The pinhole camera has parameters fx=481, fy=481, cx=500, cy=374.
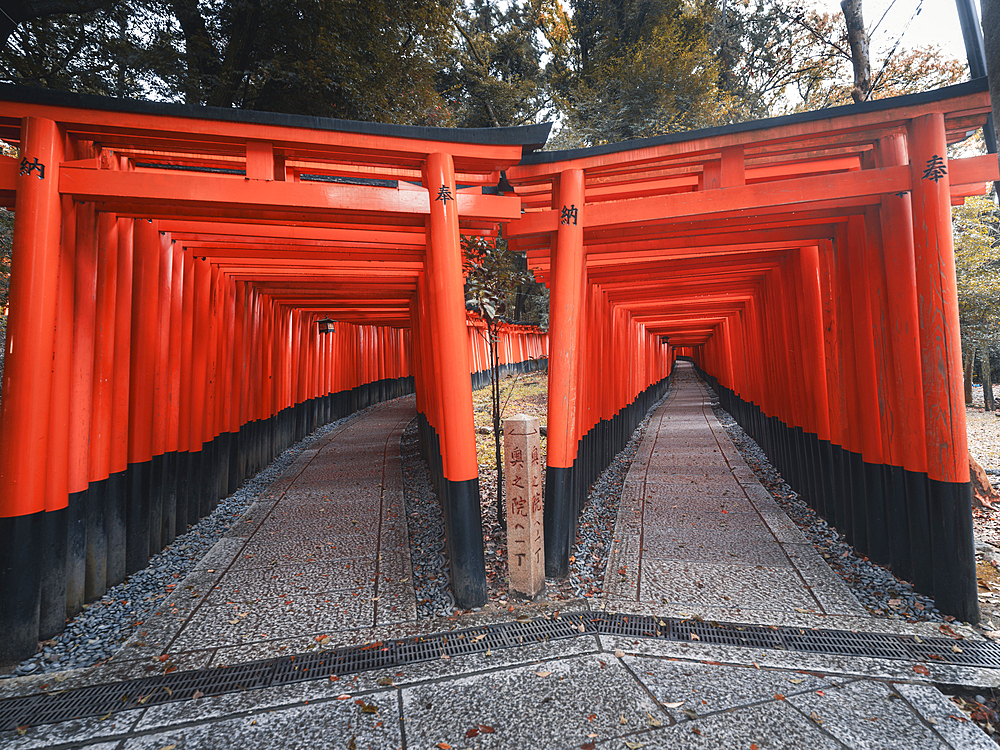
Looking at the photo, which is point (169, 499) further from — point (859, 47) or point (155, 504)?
point (859, 47)

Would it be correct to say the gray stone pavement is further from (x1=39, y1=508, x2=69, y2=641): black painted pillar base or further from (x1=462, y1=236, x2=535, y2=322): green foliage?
(x1=462, y1=236, x2=535, y2=322): green foliage

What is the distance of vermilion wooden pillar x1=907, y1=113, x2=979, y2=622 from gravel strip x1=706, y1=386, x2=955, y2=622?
19 cm

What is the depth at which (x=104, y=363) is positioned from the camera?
13.1 feet

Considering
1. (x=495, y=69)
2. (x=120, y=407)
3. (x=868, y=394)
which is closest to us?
(x=120, y=407)

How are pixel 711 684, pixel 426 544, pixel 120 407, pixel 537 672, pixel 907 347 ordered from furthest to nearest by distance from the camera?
pixel 426 544
pixel 120 407
pixel 907 347
pixel 537 672
pixel 711 684

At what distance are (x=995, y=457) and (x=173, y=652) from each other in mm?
12257

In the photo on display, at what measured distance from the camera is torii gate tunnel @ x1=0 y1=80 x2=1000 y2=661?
3283mm

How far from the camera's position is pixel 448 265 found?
3.81 meters

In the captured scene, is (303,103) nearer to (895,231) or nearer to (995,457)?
(895,231)

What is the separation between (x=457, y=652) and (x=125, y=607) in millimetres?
2826

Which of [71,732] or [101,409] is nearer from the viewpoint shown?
[71,732]

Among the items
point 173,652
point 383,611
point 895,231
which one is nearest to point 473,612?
point 383,611

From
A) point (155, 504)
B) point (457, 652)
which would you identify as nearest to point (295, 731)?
point (457, 652)

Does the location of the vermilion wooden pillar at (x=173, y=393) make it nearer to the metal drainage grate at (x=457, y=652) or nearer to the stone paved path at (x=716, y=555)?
the metal drainage grate at (x=457, y=652)
